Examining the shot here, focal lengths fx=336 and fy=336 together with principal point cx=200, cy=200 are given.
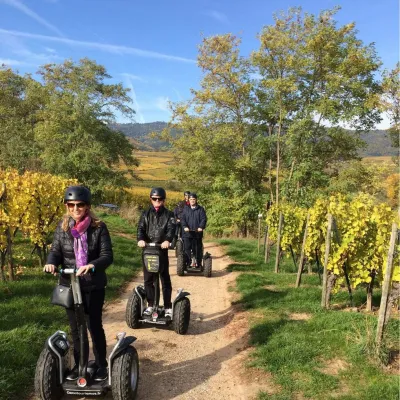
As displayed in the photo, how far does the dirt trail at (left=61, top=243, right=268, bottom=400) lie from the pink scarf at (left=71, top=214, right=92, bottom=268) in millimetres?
1585

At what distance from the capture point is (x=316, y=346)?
4598 mm

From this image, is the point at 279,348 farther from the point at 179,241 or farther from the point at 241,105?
the point at 241,105

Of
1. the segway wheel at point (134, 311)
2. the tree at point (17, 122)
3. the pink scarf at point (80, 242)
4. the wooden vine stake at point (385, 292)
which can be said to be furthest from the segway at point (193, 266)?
the tree at point (17, 122)

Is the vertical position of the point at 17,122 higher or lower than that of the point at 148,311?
higher

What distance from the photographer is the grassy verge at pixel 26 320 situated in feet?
12.5

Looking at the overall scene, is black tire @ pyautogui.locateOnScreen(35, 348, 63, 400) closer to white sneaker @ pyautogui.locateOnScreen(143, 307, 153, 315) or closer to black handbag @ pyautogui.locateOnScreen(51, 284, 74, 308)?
black handbag @ pyautogui.locateOnScreen(51, 284, 74, 308)

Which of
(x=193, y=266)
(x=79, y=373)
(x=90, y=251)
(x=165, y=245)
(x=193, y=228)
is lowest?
(x=193, y=266)

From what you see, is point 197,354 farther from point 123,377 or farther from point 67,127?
point 67,127

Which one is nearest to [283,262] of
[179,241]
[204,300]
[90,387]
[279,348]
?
[179,241]

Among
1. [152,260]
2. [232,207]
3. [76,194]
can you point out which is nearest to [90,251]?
[76,194]

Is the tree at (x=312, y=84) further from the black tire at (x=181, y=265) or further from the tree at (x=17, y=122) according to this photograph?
the tree at (x=17, y=122)

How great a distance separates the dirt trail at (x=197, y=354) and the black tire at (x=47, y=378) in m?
0.63

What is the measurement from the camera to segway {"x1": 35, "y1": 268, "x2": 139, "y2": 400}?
10.7ft

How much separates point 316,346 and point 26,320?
435 centimetres
